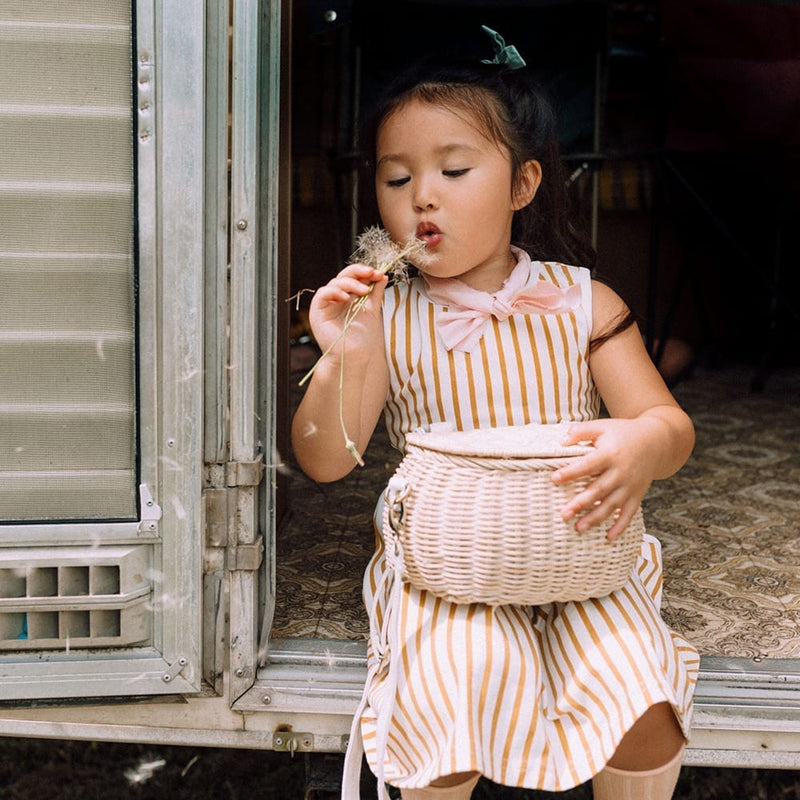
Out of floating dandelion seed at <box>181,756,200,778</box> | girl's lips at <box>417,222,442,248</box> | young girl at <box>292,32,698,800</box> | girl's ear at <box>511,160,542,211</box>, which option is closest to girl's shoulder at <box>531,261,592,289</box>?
young girl at <box>292,32,698,800</box>

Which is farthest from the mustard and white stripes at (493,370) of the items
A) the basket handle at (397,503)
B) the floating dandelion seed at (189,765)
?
the floating dandelion seed at (189,765)

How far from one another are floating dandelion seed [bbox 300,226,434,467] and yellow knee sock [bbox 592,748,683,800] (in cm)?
56

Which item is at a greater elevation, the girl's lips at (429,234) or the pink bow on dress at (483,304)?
the girl's lips at (429,234)

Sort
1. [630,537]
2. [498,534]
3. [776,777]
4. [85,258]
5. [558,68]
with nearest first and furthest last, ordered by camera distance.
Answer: [498,534]
[630,537]
[85,258]
[776,777]
[558,68]

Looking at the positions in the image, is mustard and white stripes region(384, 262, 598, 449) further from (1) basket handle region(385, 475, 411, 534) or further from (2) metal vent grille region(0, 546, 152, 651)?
(2) metal vent grille region(0, 546, 152, 651)

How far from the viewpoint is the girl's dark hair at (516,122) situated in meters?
1.54

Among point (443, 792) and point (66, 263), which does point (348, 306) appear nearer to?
point (66, 263)

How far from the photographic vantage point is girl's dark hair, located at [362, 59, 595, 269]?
1536 millimetres

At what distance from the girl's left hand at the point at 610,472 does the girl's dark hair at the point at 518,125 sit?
25 cm

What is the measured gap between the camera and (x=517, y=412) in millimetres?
1523

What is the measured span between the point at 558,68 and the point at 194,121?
2.57 metres

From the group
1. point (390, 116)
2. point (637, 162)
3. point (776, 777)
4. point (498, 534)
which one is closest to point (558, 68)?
point (637, 162)

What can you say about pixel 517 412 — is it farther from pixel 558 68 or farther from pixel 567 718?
pixel 558 68

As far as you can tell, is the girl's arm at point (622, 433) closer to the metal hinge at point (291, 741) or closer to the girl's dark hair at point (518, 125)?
the girl's dark hair at point (518, 125)
